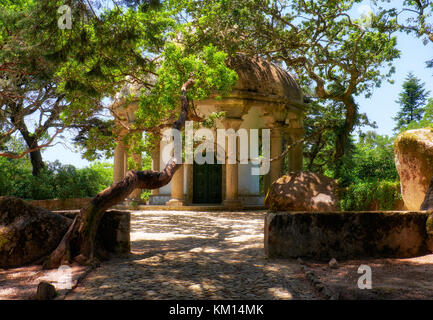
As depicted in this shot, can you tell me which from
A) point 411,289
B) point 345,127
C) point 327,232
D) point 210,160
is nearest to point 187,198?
point 210,160

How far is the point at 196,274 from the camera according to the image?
517 cm

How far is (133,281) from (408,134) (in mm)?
7795

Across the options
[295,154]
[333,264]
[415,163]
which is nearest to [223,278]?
[333,264]

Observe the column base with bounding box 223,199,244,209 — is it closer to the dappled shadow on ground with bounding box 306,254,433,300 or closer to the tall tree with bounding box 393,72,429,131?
the dappled shadow on ground with bounding box 306,254,433,300

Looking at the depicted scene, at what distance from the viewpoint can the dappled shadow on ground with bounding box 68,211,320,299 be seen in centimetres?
422

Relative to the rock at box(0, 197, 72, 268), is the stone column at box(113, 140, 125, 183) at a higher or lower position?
higher

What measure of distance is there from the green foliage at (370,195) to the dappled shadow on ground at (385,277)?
608cm

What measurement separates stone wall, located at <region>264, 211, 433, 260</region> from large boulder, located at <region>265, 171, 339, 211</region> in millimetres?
5219

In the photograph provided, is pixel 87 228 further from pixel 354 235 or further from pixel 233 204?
pixel 233 204

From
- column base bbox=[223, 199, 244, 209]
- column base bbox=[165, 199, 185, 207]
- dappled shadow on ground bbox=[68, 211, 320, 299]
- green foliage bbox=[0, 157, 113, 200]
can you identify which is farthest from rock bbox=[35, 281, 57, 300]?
green foliage bbox=[0, 157, 113, 200]

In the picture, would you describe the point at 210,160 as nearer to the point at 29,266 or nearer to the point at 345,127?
the point at 345,127

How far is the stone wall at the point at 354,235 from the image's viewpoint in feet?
19.5

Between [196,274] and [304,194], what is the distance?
6953 mm

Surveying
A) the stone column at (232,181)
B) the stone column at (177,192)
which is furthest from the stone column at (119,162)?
the stone column at (232,181)
